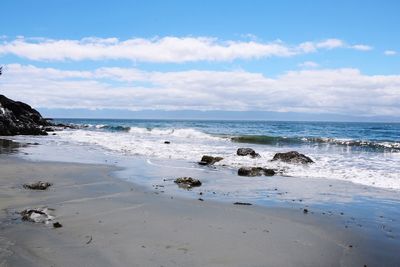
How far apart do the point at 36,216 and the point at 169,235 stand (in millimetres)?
2539

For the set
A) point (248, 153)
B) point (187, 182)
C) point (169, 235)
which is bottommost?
point (169, 235)

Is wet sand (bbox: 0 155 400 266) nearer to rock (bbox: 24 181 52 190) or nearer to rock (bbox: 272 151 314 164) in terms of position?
rock (bbox: 24 181 52 190)

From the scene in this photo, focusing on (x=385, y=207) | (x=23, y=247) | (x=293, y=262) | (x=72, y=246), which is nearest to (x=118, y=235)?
(x=72, y=246)

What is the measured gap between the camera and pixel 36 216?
7.57 metres

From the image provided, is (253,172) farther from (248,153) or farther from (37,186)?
(37,186)

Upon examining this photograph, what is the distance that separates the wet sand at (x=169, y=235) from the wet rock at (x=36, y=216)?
16 cm

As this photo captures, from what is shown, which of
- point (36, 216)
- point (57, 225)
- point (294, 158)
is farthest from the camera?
point (294, 158)

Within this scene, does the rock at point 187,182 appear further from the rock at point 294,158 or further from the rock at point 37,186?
the rock at point 294,158

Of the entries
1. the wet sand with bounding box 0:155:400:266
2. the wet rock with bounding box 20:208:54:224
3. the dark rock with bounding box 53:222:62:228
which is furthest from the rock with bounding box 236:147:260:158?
the dark rock with bounding box 53:222:62:228

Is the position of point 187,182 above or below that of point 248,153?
below

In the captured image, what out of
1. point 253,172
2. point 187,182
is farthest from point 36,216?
point 253,172

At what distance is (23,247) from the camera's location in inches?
237

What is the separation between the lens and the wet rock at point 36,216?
7.44 meters

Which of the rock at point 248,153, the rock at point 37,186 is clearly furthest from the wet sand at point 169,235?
the rock at point 248,153
